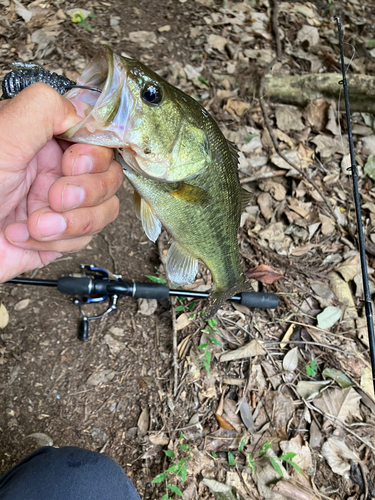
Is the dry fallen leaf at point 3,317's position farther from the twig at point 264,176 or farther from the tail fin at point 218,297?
the twig at point 264,176

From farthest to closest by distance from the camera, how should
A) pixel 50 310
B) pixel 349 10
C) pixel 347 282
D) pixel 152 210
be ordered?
pixel 349 10 < pixel 347 282 < pixel 50 310 < pixel 152 210

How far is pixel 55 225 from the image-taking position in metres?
1.40

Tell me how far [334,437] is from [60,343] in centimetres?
216

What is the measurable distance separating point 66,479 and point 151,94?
1938 millimetres

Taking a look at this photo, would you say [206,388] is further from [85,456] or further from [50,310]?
[50,310]

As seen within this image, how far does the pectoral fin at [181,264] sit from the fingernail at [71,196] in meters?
0.67

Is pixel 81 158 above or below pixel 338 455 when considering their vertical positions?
above

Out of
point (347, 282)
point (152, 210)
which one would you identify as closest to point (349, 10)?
point (347, 282)

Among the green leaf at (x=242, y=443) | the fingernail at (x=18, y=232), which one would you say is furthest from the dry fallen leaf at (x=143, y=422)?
the fingernail at (x=18, y=232)

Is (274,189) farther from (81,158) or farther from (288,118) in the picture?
(81,158)

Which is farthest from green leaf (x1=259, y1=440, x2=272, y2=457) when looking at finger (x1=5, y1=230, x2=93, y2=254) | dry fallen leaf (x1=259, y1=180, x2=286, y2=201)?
dry fallen leaf (x1=259, y1=180, x2=286, y2=201)

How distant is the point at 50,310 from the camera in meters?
2.81

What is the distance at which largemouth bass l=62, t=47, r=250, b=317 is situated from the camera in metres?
1.29

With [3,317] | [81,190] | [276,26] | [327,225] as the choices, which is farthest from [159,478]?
[276,26]
